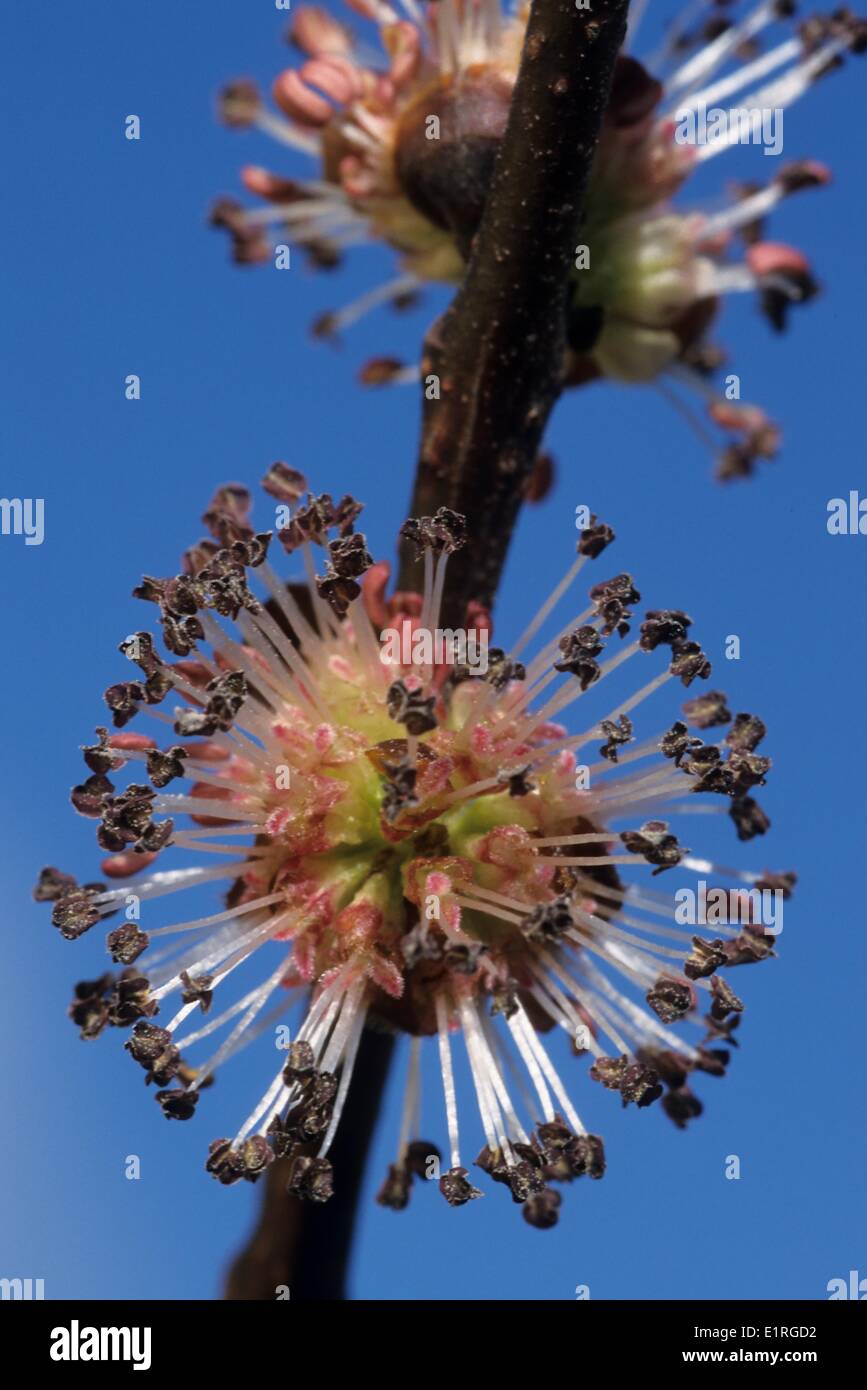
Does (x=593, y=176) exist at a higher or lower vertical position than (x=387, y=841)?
higher

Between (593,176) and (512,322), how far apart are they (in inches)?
28.9

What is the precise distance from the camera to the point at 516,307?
3.46 meters

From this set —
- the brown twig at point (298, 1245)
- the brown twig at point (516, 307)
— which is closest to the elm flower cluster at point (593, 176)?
the brown twig at point (516, 307)

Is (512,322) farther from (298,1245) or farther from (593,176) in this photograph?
(298,1245)

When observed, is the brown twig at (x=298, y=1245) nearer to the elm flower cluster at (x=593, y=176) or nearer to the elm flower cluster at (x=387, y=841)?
the elm flower cluster at (x=387, y=841)

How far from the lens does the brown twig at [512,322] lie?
125 inches

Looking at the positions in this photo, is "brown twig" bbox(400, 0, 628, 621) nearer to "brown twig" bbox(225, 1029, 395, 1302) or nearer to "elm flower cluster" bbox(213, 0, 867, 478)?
"elm flower cluster" bbox(213, 0, 867, 478)

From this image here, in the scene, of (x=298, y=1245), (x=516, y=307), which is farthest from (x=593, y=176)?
(x=298, y=1245)

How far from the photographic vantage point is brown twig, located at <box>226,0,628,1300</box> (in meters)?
3.18

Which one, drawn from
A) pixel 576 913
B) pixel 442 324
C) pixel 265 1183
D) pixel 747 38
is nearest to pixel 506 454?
pixel 442 324

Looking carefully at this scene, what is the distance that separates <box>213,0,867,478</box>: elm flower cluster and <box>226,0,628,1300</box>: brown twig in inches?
17.2

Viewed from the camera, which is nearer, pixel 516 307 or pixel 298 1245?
pixel 516 307

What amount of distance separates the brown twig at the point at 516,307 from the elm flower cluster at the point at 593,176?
1.40 feet
